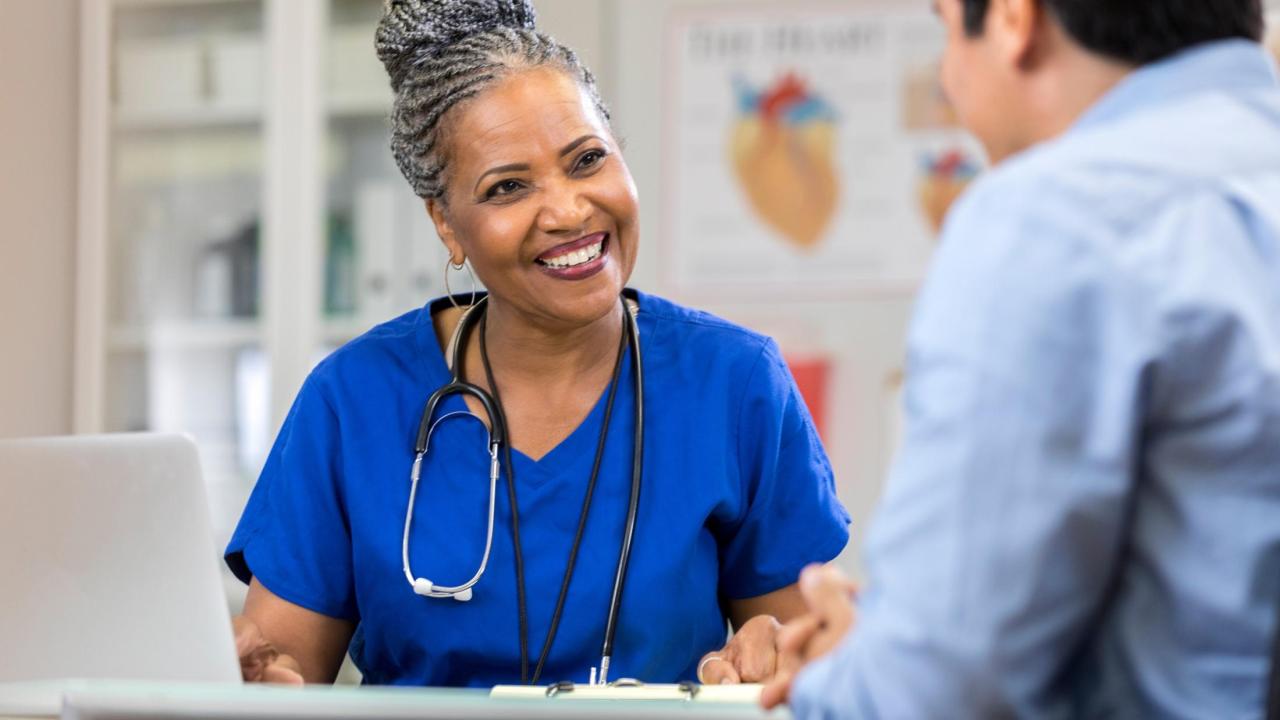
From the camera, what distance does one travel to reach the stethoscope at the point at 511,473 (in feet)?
4.72

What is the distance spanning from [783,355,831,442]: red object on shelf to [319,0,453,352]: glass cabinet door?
0.77m

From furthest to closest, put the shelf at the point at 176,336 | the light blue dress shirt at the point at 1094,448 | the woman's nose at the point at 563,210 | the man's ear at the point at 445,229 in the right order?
the shelf at the point at 176,336 < the man's ear at the point at 445,229 < the woman's nose at the point at 563,210 < the light blue dress shirt at the point at 1094,448

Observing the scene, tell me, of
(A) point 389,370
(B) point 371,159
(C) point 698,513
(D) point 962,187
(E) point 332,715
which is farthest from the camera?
(B) point 371,159

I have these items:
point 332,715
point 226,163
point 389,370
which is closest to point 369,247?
point 226,163

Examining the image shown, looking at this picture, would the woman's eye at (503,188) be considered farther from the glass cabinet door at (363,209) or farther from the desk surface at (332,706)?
the glass cabinet door at (363,209)

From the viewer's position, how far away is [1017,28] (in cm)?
82

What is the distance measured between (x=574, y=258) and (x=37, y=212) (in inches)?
86.8

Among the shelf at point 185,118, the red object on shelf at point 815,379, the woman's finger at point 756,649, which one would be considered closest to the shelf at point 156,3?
the shelf at point 185,118

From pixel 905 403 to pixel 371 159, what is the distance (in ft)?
8.74

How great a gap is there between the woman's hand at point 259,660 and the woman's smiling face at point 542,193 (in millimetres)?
437

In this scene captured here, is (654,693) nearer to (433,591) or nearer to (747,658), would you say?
(747,658)

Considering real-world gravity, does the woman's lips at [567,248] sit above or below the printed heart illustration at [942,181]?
above

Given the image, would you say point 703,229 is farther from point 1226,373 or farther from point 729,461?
point 1226,373

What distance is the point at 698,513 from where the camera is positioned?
148 centimetres
